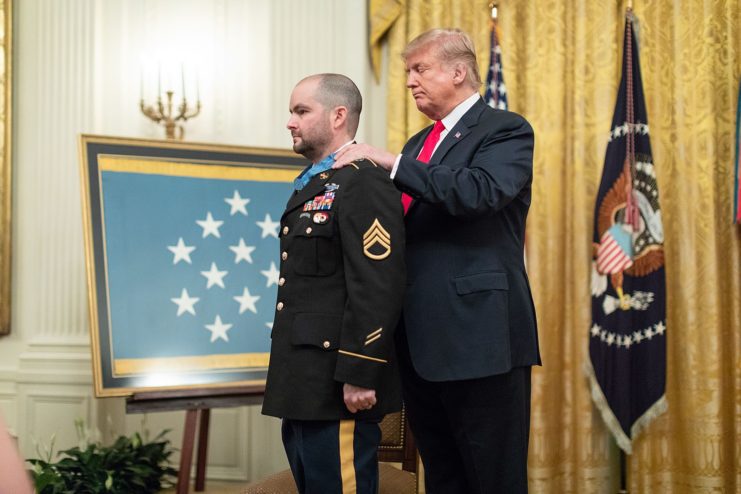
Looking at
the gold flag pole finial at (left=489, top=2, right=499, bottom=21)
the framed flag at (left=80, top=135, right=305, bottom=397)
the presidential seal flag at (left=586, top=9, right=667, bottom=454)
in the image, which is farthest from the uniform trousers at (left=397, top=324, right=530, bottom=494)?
the gold flag pole finial at (left=489, top=2, right=499, bottom=21)

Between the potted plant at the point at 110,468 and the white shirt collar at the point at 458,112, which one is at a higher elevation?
the white shirt collar at the point at 458,112

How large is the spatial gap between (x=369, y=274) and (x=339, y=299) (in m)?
0.13

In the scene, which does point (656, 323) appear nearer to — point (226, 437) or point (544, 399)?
point (544, 399)

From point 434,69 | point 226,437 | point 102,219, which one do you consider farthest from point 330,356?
point 226,437

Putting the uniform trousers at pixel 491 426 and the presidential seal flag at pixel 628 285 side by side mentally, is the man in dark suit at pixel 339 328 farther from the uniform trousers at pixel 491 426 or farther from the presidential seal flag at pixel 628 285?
the presidential seal flag at pixel 628 285

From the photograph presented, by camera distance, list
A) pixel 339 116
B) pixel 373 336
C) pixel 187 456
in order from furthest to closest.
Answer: pixel 187 456, pixel 339 116, pixel 373 336

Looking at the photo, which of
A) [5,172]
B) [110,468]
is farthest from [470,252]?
[5,172]

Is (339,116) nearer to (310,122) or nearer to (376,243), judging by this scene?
(310,122)

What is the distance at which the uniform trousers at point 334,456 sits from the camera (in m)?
2.02

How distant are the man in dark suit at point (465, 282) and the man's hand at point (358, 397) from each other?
146mm

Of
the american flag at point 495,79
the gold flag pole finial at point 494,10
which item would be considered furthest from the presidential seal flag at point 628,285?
the gold flag pole finial at point 494,10

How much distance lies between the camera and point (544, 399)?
13.4 feet

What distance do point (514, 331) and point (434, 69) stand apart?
27.9 inches

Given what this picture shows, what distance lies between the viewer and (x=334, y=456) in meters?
2.03
